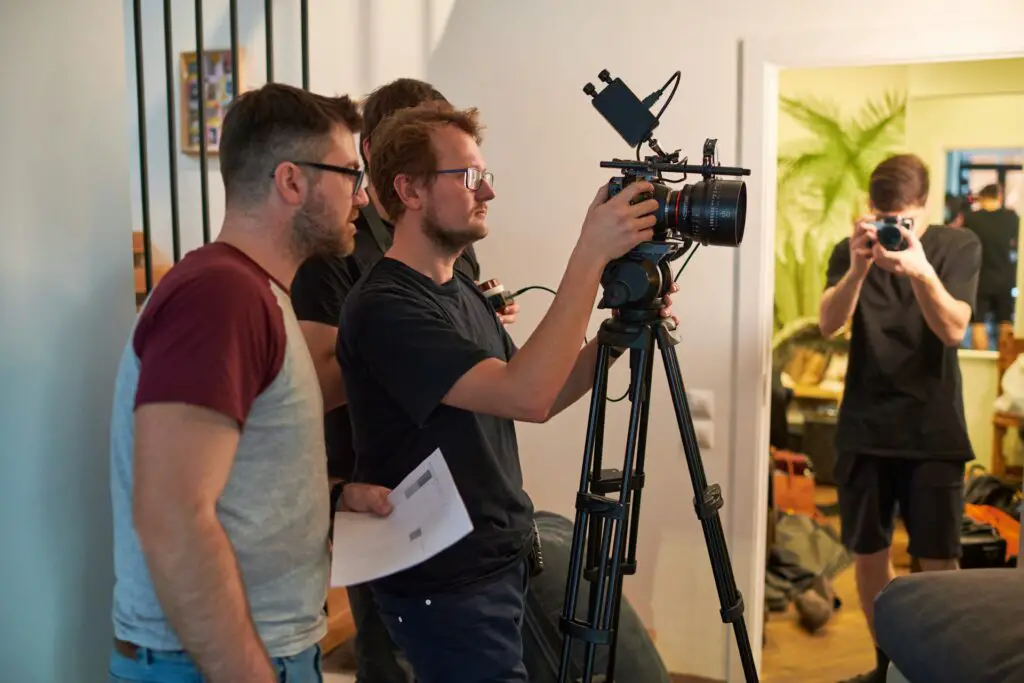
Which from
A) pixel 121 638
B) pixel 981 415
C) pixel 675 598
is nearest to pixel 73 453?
pixel 121 638

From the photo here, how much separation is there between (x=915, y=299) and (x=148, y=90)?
92.8 inches

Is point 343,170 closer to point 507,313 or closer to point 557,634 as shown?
point 507,313

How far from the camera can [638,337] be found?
51.1 inches

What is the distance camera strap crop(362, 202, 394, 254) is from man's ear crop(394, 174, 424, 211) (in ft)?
1.08

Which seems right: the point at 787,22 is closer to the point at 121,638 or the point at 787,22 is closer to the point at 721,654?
the point at 721,654

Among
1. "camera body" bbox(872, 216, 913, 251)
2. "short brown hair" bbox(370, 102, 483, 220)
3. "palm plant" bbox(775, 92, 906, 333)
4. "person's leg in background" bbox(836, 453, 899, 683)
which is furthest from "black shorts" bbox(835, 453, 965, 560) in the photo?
"palm plant" bbox(775, 92, 906, 333)

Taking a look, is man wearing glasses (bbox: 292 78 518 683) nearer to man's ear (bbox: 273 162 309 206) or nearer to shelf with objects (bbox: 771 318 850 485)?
man's ear (bbox: 273 162 309 206)

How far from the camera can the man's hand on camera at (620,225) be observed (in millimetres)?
1246

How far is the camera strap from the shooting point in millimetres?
1751

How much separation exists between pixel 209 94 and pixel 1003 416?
11.9 feet

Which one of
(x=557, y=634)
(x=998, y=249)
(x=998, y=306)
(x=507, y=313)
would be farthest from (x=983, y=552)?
(x=507, y=313)

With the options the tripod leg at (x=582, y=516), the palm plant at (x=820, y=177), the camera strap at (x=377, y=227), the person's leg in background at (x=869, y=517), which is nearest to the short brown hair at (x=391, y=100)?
the camera strap at (x=377, y=227)

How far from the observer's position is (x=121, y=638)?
107 cm

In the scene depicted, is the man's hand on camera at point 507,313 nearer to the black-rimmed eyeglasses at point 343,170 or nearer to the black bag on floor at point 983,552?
the black-rimmed eyeglasses at point 343,170
